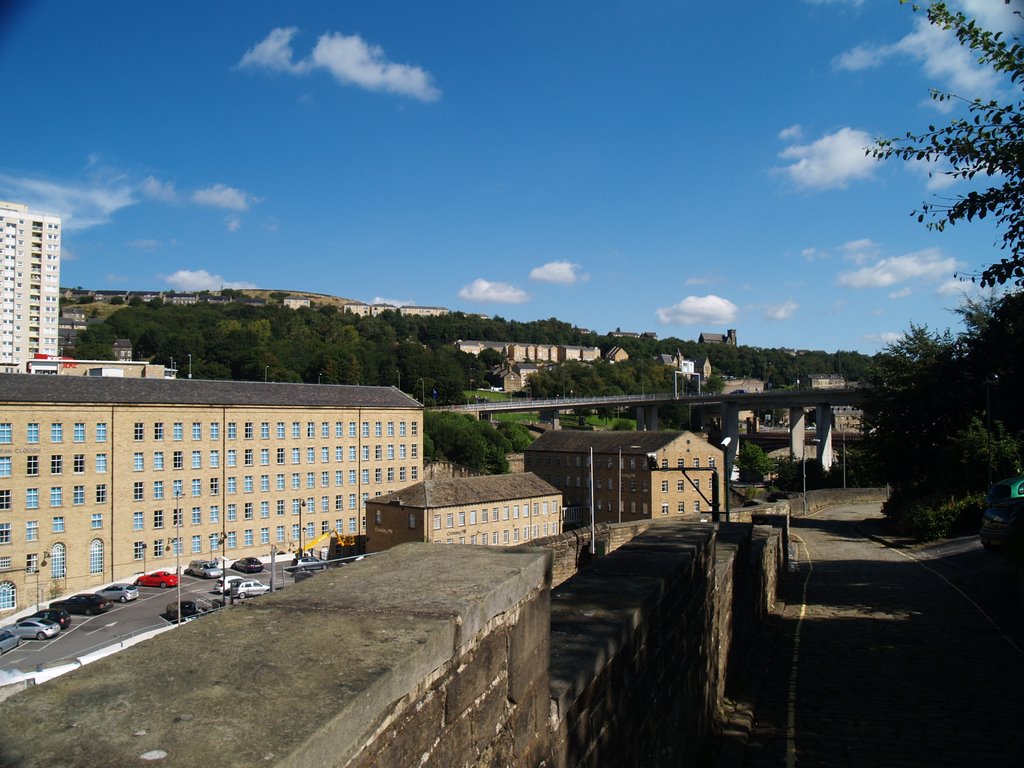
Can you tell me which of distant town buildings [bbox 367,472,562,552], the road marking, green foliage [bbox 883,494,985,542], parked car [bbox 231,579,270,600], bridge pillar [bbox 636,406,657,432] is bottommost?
parked car [bbox 231,579,270,600]

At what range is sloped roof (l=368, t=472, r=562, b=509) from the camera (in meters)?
49.9

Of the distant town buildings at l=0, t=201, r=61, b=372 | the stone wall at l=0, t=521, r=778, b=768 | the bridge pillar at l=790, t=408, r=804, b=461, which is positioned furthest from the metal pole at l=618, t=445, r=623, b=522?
the distant town buildings at l=0, t=201, r=61, b=372

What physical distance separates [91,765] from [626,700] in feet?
10.8

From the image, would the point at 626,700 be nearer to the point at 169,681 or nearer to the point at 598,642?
the point at 598,642

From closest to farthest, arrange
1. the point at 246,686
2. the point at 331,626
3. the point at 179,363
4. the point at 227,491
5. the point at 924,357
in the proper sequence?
the point at 246,686 → the point at 331,626 → the point at 924,357 → the point at 227,491 → the point at 179,363

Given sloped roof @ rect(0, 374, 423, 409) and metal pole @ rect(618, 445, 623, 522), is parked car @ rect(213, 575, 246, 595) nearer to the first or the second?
sloped roof @ rect(0, 374, 423, 409)

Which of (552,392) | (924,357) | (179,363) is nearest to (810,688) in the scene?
(924,357)

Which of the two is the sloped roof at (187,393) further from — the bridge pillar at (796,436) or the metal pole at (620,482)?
the bridge pillar at (796,436)

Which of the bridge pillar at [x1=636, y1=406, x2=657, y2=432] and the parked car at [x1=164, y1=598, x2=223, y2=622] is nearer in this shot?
the parked car at [x1=164, y1=598, x2=223, y2=622]

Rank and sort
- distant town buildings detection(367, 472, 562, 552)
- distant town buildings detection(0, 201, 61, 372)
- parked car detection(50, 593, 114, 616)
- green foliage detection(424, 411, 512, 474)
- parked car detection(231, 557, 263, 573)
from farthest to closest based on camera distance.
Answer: distant town buildings detection(0, 201, 61, 372) < green foliage detection(424, 411, 512, 474) < parked car detection(231, 557, 263, 573) < distant town buildings detection(367, 472, 562, 552) < parked car detection(50, 593, 114, 616)

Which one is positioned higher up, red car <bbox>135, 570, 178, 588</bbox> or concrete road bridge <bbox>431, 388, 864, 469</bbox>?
concrete road bridge <bbox>431, 388, 864, 469</bbox>

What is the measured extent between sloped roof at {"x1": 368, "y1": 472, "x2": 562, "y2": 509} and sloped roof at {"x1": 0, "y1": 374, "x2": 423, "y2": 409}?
12.5 m

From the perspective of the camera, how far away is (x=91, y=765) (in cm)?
152

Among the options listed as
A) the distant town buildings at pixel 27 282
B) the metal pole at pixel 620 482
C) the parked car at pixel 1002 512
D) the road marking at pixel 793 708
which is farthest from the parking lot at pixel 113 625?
the distant town buildings at pixel 27 282
